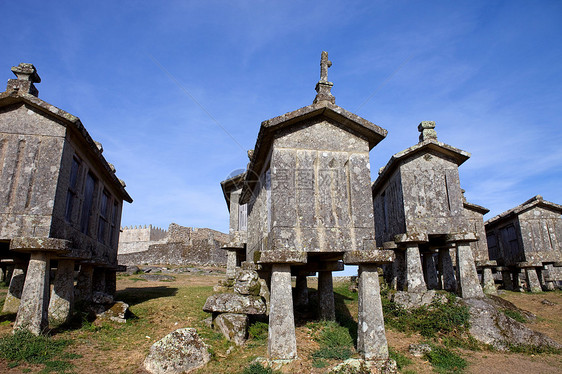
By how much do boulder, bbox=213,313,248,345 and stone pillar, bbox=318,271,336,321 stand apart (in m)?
2.19

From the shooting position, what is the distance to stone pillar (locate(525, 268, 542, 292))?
18.0m

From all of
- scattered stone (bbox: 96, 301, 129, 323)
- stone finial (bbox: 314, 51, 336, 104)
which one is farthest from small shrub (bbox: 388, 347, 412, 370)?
scattered stone (bbox: 96, 301, 129, 323)

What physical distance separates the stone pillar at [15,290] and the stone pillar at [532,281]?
21.4 metres

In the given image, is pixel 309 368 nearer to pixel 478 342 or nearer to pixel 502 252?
pixel 478 342

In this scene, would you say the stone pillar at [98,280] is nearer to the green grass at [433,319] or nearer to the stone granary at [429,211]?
the green grass at [433,319]

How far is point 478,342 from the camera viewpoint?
9344 mm

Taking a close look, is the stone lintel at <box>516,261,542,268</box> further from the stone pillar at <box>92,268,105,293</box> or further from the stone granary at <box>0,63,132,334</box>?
the stone pillar at <box>92,268,105,293</box>

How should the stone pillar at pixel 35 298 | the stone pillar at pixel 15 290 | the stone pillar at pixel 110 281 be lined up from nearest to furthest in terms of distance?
the stone pillar at pixel 35 298, the stone pillar at pixel 15 290, the stone pillar at pixel 110 281

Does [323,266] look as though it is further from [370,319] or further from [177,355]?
[177,355]

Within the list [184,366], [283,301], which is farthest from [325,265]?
[184,366]

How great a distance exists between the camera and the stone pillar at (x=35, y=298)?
7945 mm

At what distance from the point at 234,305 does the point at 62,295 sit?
16.7 ft

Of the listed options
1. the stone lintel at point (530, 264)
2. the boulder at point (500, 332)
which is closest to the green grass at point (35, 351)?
the boulder at point (500, 332)

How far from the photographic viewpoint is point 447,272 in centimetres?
1345
